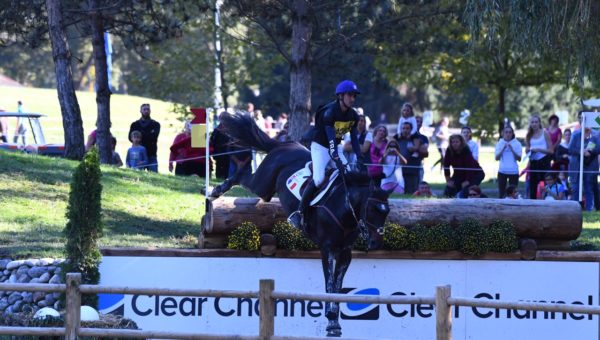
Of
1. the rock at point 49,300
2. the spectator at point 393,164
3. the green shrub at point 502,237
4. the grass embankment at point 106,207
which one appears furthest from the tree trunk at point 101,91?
the green shrub at point 502,237

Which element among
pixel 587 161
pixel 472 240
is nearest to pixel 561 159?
pixel 587 161

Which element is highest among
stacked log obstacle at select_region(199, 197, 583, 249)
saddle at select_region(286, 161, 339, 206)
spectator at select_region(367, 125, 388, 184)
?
spectator at select_region(367, 125, 388, 184)

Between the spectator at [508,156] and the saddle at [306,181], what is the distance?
7.07 metres

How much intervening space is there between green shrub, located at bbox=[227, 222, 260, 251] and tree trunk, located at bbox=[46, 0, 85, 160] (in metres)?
7.87

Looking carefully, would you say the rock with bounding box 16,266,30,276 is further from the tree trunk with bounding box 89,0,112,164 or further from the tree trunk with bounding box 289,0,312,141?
the tree trunk with bounding box 89,0,112,164

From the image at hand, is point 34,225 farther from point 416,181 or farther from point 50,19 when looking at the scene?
point 416,181

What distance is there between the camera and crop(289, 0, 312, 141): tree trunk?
19.7 metres

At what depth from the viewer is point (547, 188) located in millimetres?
18234

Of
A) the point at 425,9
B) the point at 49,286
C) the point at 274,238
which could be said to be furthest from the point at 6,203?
the point at 425,9

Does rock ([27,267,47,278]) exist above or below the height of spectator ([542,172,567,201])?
below

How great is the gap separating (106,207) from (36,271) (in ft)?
10.6

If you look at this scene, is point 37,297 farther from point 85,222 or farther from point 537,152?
point 537,152

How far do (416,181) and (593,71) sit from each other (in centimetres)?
461

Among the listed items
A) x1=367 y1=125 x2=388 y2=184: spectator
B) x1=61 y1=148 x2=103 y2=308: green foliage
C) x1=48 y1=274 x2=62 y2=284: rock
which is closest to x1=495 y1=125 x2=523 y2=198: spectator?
x1=367 y1=125 x2=388 y2=184: spectator
